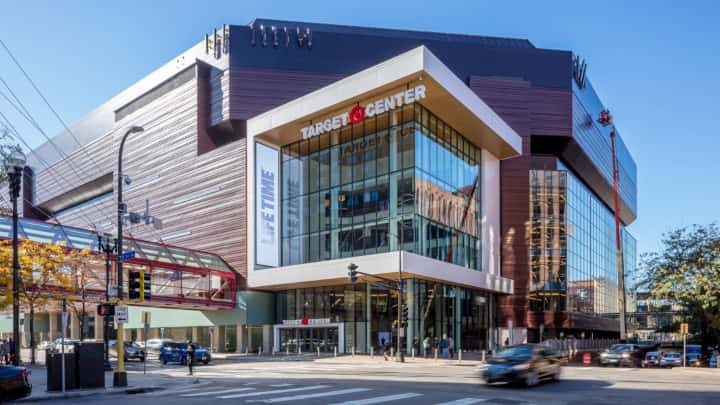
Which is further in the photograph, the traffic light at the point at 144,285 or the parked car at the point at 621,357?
the parked car at the point at 621,357

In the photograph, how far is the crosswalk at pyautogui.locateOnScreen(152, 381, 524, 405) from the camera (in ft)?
54.6

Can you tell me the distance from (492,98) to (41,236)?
42519mm

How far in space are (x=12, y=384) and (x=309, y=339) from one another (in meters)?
37.8

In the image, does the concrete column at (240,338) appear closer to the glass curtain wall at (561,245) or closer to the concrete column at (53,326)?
the glass curtain wall at (561,245)

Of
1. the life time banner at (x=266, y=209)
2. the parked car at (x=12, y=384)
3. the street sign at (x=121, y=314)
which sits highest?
the life time banner at (x=266, y=209)

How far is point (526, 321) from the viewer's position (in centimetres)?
6203

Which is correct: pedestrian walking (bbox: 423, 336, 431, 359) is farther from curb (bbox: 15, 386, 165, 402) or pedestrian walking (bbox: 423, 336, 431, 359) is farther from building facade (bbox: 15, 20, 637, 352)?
curb (bbox: 15, 386, 165, 402)

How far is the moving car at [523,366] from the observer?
20.2 m

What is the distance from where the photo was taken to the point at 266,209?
56531 mm

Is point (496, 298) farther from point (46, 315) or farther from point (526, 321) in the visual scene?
point (46, 315)

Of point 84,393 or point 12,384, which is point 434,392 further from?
point 12,384

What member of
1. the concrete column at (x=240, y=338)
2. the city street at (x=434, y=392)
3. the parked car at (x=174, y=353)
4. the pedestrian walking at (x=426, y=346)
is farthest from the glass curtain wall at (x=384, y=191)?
the city street at (x=434, y=392)

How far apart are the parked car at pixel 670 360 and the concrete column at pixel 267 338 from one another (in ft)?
104

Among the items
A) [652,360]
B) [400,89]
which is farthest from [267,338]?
[652,360]
